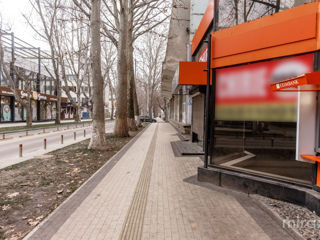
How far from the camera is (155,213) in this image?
4277 millimetres

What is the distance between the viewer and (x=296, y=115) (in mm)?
4977

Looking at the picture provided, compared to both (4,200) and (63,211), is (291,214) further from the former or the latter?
(4,200)

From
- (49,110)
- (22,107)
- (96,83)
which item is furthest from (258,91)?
(49,110)

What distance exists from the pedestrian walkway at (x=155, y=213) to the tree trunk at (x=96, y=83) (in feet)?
14.9

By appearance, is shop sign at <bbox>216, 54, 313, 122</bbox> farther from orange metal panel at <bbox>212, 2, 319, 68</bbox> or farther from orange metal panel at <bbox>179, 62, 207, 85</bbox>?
orange metal panel at <bbox>179, 62, 207, 85</bbox>

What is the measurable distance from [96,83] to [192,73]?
470cm

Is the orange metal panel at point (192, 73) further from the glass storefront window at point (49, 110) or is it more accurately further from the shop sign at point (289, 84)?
the glass storefront window at point (49, 110)

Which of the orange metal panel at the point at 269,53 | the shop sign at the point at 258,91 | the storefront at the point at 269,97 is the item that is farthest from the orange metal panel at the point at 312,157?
the orange metal panel at the point at 269,53

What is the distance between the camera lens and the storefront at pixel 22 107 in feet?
102

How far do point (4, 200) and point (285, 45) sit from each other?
7099 mm

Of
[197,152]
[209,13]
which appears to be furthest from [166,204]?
[209,13]

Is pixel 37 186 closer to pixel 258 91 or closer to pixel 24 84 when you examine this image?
pixel 258 91

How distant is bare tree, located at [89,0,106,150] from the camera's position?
10.4 m

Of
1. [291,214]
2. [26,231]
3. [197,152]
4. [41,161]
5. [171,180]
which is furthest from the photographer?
[197,152]
